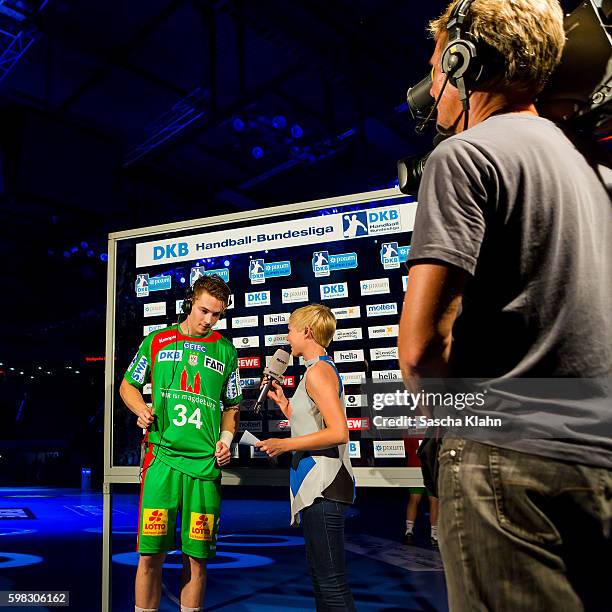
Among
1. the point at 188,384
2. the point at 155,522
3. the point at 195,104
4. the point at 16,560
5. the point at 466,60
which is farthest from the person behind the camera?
the point at 195,104

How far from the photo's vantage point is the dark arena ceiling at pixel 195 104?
645cm

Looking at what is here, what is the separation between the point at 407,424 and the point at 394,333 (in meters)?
0.49

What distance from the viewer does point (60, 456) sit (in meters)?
15.2

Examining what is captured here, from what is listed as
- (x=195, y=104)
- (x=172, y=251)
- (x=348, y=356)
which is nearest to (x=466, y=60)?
(x=348, y=356)

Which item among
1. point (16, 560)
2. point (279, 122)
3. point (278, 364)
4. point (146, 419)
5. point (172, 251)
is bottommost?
point (16, 560)

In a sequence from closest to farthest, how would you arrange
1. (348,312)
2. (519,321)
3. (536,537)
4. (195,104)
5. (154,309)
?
(536,537), (519,321), (348,312), (154,309), (195,104)

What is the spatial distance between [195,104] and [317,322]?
5798 millimetres

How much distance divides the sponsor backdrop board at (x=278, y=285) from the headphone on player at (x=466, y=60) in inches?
81.9

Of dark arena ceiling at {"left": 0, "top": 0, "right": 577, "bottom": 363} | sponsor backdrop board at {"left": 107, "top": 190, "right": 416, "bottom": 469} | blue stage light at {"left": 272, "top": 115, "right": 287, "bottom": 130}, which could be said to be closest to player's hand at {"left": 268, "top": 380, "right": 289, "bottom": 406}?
sponsor backdrop board at {"left": 107, "top": 190, "right": 416, "bottom": 469}

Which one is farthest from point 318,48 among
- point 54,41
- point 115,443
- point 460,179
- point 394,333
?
point 460,179

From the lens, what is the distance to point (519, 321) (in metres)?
0.89

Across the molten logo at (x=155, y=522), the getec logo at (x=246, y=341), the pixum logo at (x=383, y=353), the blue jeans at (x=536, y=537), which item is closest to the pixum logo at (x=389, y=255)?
the pixum logo at (x=383, y=353)

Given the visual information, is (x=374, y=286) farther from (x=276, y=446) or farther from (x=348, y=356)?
(x=276, y=446)

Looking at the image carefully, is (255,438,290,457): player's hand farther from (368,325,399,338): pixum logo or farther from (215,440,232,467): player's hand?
(368,325,399,338): pixum logo
